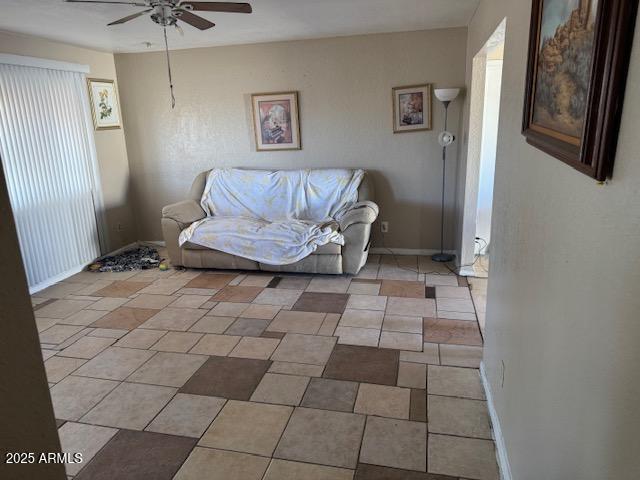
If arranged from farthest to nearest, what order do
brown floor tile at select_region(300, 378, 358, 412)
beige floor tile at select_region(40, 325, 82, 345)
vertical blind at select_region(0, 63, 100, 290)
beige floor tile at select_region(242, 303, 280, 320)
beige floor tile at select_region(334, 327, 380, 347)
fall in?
vertical blind at select_region(0, 63, 100, 290) < beige floor tile at select_region(242, 303, 280, 320) < beige floor tile at select_region(40, 325, 82, 345) < beige floor tile at select_region(334, 327, 380, 347) < brown floor tile at select_region(300, 378, 358, 412)

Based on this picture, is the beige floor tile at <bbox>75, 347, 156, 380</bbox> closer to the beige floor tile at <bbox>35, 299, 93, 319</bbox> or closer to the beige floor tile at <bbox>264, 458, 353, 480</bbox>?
the beige floor tile at <bbox>35, 299, 93, 319</bbox>

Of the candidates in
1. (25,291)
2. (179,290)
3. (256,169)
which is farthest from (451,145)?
(25,291)

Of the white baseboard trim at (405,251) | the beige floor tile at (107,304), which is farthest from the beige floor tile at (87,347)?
the white baseboard trim at (405,251)

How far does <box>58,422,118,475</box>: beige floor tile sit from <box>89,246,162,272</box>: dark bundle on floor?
8.89 feet

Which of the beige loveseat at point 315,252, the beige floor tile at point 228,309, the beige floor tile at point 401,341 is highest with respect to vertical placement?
the beige loveseat at point 315,252

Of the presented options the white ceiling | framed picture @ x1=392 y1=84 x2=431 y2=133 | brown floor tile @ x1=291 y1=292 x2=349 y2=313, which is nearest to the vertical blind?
the white ceiling

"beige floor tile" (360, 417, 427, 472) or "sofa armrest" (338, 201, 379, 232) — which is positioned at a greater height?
"sofa armrest" (338, 201, 379, 232)

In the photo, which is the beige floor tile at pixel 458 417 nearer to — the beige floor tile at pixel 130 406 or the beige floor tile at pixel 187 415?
the beige floor tile at pixel 187 415

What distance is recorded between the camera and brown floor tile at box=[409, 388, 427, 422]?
237cm

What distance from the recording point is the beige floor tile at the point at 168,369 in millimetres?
2791

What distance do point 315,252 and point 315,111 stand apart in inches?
64.8

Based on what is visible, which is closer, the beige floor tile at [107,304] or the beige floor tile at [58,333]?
the beige floor tile at [58,333]

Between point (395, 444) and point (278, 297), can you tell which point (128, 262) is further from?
point (395, 444)

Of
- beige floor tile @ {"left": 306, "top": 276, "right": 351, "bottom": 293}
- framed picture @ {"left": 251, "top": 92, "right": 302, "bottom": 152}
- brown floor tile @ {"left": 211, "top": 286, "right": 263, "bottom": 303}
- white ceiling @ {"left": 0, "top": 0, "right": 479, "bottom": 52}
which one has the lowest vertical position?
brown floor tile @ {"left": 211, "top": 286, "right": 263, "bottom": 303}
